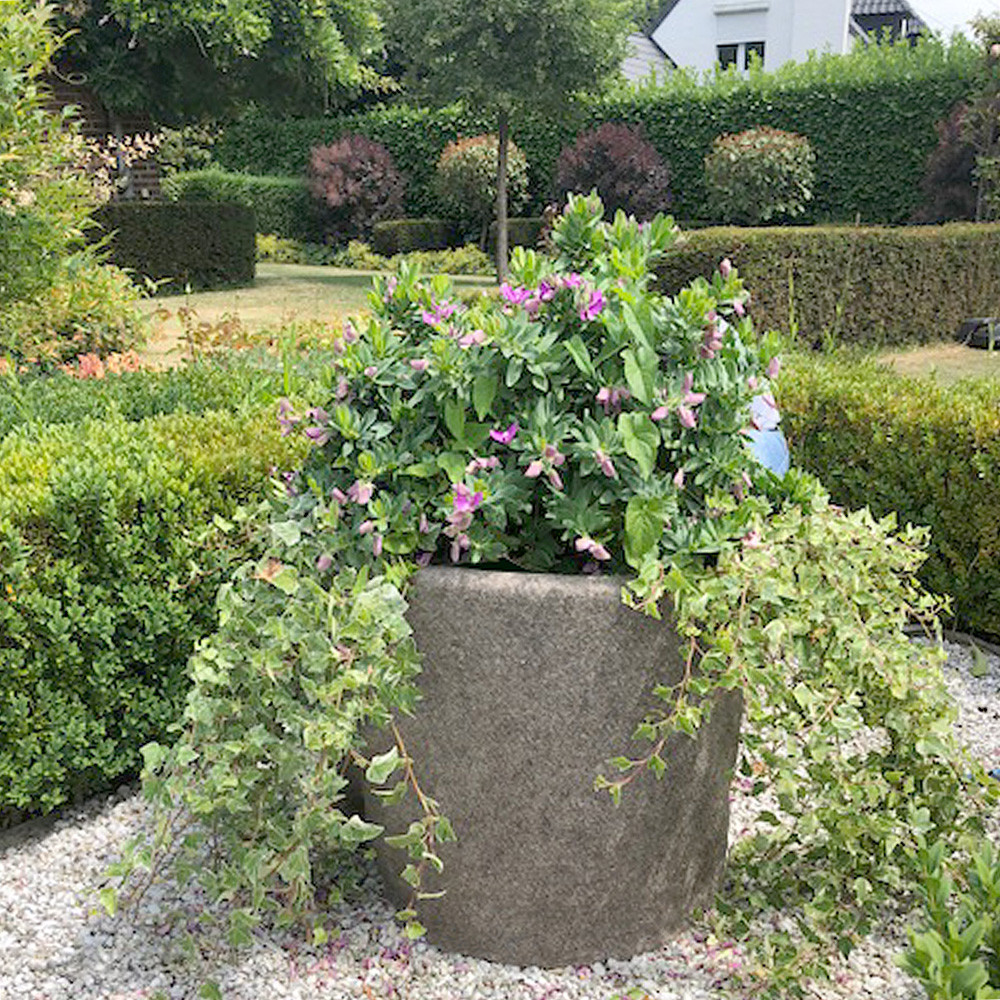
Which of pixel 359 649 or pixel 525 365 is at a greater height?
pixel 525 365

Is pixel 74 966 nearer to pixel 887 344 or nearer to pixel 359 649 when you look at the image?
pixel 359 649

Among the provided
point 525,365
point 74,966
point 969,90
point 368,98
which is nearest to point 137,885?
point 74,966

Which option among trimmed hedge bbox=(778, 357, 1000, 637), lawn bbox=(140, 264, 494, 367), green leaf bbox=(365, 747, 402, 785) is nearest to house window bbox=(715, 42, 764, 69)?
lawn bbox=(140, 264, 494, 367)

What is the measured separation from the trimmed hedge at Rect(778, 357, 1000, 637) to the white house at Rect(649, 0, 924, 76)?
36749 mm

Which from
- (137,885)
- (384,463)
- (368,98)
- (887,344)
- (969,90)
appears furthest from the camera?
(368,98)

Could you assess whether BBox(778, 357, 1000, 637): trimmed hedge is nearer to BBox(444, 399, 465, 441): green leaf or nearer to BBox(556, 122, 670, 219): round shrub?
BBox(444, 399, 465, 441): green leaf

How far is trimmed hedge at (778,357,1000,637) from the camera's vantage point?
4.53 m

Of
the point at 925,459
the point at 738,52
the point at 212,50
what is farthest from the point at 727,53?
the point at 925,459

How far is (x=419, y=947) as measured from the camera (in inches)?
109

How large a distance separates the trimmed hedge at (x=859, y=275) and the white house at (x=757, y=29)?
26.7 m

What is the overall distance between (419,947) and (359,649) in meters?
0.76

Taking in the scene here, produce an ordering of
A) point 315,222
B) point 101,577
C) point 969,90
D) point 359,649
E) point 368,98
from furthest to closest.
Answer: point 368,98
point 315,222
point 969,90
point 101,577
point 359,649

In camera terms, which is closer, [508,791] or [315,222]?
[508,791]

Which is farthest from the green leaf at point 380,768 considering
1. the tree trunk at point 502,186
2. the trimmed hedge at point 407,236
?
the trimmed hedge at point 407,236
